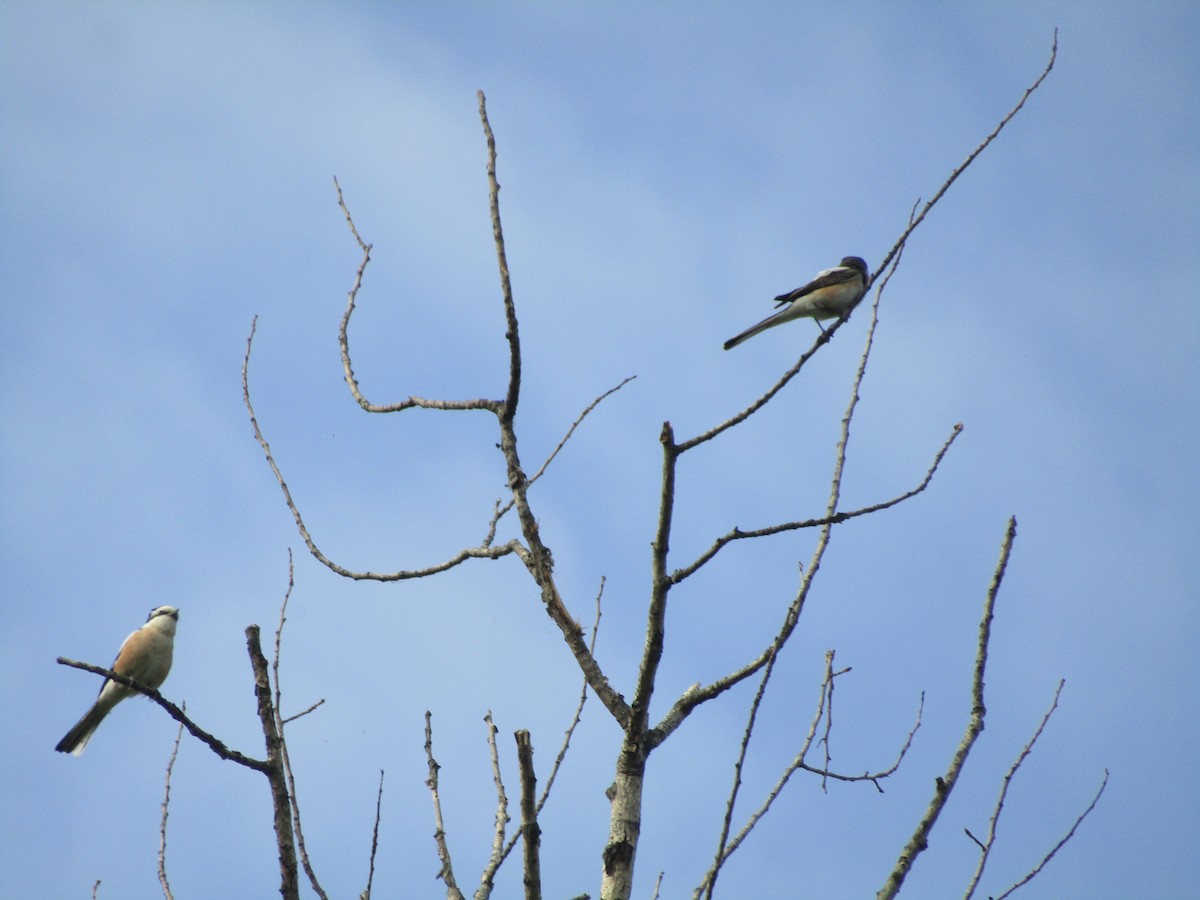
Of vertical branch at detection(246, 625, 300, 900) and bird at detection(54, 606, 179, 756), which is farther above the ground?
bird at detection(54, 606, 179, 756)

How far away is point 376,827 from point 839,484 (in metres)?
2.22

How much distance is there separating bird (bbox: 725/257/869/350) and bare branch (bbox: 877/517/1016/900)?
226 inches

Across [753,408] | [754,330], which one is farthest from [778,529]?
[754,330]

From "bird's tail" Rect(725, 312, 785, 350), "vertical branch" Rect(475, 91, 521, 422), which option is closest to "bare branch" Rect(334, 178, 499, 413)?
"vertical branch" Rect(475, 91, 521, 422)

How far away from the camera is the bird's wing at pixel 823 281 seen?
9.30 meters

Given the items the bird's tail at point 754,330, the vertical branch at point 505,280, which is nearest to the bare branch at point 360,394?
the vertical branch at point 505,280

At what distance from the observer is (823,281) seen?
31.0ft

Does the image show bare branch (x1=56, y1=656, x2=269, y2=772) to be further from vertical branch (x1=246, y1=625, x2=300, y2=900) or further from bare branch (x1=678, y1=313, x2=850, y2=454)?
bare branch (x1=678, y1=313, x2=850, y2=454)

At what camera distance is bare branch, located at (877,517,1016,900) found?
9.61 feet

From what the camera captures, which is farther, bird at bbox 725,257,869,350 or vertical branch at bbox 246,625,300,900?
bird at bbox 725,257,869,350

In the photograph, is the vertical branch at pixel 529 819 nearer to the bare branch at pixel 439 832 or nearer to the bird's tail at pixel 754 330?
the bare branch at pixel 439 832

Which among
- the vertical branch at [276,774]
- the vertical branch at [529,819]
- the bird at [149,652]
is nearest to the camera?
the vertical branch at [529,819]

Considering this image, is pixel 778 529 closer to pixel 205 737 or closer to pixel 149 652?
pixel 205 737

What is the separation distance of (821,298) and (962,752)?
6585 mm
